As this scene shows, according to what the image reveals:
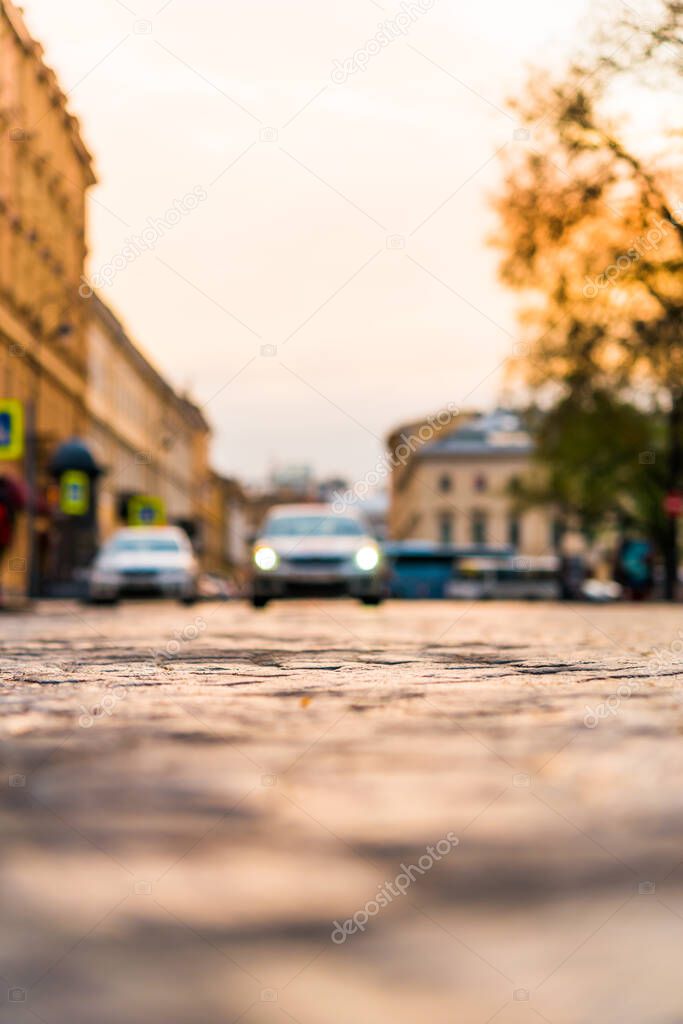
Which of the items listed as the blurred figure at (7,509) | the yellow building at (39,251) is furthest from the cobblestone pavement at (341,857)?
the yellow building at (39,251)

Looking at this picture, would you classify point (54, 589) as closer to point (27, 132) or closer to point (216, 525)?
point (27, 132)

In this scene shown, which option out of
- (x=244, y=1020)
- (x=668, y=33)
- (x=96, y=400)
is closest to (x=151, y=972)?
(x=244, y=1020)

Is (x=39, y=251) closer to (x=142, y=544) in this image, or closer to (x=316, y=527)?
(x=142, y=544)

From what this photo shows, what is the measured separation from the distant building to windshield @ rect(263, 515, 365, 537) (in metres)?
104

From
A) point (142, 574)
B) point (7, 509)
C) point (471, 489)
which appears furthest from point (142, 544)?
point (471, 489)

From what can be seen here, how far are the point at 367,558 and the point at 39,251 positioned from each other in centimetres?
2773

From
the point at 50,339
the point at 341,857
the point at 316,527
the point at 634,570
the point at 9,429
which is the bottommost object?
the point at 341,857

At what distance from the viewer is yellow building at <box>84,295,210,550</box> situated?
60.0 meters

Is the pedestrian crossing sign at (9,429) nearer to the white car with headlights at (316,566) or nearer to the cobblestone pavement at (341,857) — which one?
the white car with headlights at (316,566)

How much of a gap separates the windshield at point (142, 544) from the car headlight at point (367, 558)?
654 cm

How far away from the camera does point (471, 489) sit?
13150 cm

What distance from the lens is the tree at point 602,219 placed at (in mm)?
23297

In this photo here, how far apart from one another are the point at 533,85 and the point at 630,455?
21.4 metres

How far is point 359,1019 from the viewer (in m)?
2.22
